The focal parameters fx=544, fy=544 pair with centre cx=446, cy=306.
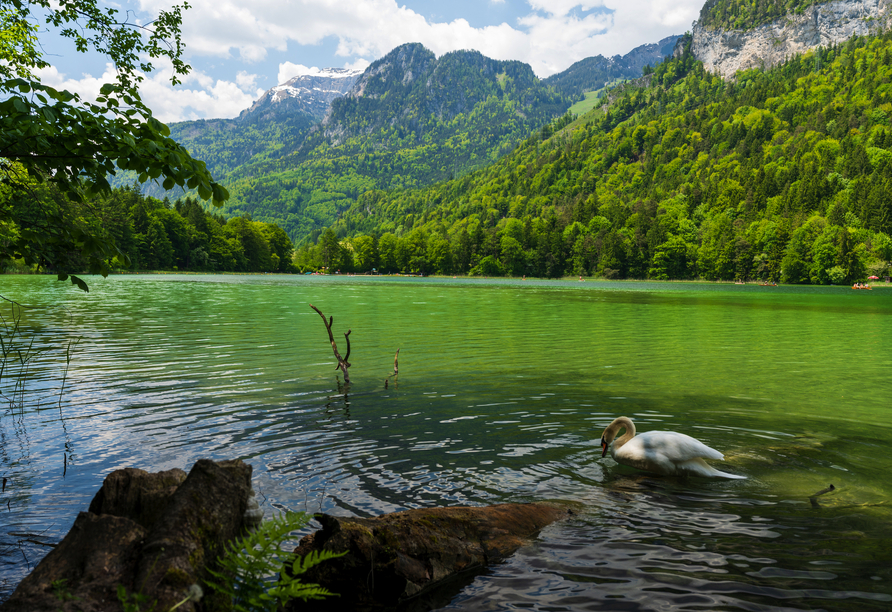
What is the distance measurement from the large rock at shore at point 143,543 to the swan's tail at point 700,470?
6988 millimetres

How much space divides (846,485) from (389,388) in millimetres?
10520

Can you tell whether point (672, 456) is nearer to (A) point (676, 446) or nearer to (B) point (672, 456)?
(B) point (672, 456)

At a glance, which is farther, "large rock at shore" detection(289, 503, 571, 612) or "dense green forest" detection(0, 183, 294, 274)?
"dense green forest" detection(0, 183, 294, 274)

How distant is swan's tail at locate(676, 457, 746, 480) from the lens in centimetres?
852

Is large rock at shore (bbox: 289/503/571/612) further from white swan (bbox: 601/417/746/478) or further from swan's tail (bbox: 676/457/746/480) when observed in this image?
swan's tail (bbox: 676/457/746/480)

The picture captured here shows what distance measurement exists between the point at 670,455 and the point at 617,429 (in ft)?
Answer: 3.64

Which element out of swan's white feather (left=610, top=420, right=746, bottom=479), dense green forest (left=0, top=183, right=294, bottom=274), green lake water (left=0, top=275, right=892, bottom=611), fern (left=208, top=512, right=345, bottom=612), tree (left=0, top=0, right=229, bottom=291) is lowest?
green lake water (left=0, top=275, right=892, bottom=611)

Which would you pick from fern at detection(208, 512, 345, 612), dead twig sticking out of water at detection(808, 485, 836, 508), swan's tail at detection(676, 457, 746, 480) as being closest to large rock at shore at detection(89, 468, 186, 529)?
fern at detection(208, 512, 345, 612)

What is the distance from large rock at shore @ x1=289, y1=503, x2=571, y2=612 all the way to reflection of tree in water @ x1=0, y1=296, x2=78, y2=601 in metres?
2.89

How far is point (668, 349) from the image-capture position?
24078mm

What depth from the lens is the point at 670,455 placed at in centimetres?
858

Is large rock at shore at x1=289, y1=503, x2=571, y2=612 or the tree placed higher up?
the tree

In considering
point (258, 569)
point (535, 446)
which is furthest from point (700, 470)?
point (258, 569)

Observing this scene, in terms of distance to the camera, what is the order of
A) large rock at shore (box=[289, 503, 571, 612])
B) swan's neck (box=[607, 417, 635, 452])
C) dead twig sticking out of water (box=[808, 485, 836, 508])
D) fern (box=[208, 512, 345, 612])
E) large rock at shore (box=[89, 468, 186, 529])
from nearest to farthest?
fern (box=[208, 512, 345, 612]) → large rock at shore (box=[89, 468, 186, 529]) → large rock at shore (box=[289, 503, 571, 612]) → dead twig sticking out of water (box=[808, 485, 836, 508]) → swan's neck (box=[607, 417, 635, 452])
